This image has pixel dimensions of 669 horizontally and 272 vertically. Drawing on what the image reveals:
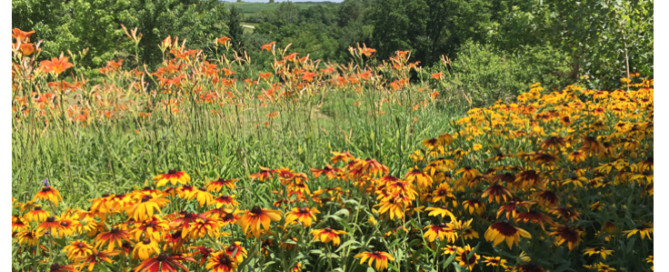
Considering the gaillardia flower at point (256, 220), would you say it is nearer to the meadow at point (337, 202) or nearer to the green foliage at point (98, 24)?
the meadow at point (337, 202)

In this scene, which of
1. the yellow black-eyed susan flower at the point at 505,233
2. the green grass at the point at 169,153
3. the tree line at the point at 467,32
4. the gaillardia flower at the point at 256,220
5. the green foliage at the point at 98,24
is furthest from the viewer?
the green foliage at the point at 98,24

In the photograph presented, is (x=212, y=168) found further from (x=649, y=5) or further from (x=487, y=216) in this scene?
(x=649, y=5)

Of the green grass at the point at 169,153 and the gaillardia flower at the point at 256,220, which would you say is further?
the green grass at the point at 169,153

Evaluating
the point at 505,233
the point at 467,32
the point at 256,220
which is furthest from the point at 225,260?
the point at 467,32

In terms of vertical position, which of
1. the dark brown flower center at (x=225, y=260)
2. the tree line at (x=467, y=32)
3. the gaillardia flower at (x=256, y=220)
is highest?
the tree line at (x=467, y=32)

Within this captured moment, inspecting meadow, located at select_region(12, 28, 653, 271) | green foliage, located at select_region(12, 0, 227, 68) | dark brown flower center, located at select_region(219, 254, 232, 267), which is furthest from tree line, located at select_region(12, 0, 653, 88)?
dark brown flower center, located at select_region(219, 254, 232, 267)

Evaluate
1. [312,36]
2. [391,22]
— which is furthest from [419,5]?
[312,36]

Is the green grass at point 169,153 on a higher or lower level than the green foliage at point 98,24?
lower

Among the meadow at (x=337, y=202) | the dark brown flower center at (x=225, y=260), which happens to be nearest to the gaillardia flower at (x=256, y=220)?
the meadow at (x=337, y=202)

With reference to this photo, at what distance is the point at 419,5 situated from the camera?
27.7 m

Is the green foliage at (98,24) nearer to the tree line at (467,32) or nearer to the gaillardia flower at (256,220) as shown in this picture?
the tree line at (467,32)

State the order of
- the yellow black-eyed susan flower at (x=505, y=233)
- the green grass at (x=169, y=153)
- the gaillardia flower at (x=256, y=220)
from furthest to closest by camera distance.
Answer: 1. the green grass at (x=169, y=153)
2. the yellow black-eyed susan flower at (x=505, y=233)
3. the gaillardia flower at (x=256, y=220)

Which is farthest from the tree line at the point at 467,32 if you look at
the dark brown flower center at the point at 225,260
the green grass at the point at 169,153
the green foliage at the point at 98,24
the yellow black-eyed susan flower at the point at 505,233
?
the yellow black-eyed susan flower at the point at 505,233

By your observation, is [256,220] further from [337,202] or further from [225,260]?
[337,202]
